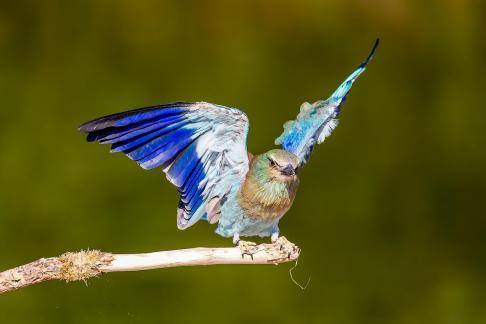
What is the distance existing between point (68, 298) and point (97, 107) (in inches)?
22.7

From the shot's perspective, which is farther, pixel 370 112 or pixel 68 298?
pixel 370 112

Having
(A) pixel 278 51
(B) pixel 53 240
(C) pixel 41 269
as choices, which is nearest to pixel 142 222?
(B) pixel 53 240

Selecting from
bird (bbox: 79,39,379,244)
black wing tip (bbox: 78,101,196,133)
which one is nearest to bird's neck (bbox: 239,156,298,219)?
bird (bbox: 79,39,379,244)

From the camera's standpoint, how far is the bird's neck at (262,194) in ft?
5.95

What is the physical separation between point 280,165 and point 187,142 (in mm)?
184

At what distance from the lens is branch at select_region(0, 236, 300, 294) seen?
5.60ft

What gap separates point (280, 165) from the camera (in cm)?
179

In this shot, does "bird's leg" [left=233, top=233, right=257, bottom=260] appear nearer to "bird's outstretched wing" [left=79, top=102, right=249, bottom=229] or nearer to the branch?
the branch

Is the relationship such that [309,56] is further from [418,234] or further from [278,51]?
[418,234]

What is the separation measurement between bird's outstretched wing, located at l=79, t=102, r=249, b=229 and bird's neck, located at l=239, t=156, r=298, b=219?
3cm

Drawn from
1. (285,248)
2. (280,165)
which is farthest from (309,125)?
(285,248)

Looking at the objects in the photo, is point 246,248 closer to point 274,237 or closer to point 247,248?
point 247,248

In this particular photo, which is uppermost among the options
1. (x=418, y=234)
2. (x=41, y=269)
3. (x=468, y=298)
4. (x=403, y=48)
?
(x=403, y=48)

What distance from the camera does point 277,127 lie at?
2.81 meters
